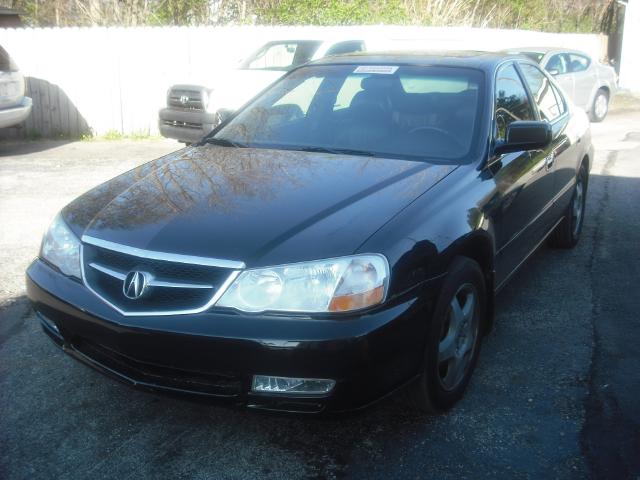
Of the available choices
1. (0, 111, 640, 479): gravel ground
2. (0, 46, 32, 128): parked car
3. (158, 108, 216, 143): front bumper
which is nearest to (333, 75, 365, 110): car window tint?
(0, 111, 640, 479): gravel ground

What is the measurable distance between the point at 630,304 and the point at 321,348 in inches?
120

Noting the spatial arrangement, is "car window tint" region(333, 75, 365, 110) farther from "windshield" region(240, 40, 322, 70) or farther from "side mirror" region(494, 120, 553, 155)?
"windshield" region(240, 40, 322, 70)

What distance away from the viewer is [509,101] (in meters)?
4.59

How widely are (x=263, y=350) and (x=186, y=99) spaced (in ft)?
27.8

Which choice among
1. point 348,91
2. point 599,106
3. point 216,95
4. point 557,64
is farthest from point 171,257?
point 599,106

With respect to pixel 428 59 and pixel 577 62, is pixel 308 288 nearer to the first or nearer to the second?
pixel 428 59

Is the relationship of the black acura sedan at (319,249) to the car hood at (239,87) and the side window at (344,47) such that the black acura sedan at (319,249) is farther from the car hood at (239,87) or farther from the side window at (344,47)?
the side window at (344,47)

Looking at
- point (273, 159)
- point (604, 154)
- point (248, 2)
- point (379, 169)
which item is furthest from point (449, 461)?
point (248, 2)

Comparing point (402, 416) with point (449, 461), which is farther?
point (402, 416)

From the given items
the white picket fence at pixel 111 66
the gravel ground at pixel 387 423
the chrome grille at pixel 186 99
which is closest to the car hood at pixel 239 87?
the chrome grille at pixel 186 99

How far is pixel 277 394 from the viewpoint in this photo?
Result: 2.89m

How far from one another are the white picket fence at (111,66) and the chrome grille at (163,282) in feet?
31.8

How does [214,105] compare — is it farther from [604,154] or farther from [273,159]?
[273,159]

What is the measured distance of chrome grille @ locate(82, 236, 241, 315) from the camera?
2.90 meters
